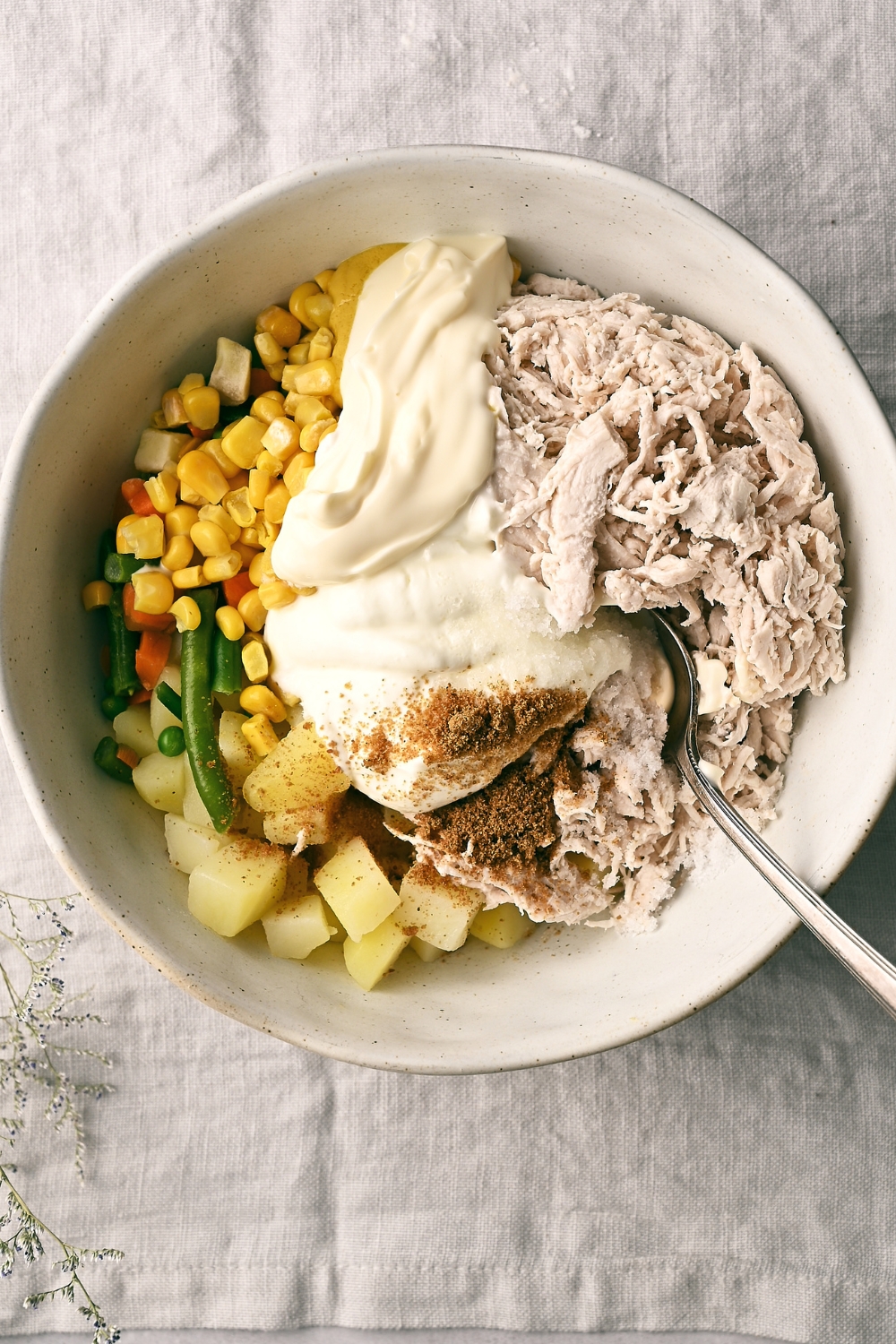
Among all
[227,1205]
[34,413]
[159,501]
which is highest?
[34,413]

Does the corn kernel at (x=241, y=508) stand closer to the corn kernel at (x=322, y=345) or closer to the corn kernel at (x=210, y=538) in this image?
the corn kernel at (x=210, y=538)

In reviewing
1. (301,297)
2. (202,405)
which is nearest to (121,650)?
(202,405)

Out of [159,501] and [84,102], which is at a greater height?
[84,102]

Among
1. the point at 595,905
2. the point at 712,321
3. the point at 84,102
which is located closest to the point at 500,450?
the point at 712,321

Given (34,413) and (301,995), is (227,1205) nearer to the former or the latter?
(301,995)

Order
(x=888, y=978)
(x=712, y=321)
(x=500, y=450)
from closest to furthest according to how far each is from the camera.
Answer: (x=888, y=978) < (x=500, y=450) < (x=712, y=321)

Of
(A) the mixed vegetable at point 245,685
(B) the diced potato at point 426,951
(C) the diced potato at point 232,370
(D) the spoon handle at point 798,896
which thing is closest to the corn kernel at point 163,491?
(A) the mixed vegetable at point 245,685

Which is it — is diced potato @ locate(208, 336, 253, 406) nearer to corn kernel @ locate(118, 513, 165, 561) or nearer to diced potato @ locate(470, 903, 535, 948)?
corn kernel @ locate(118, 513, 165, 561)

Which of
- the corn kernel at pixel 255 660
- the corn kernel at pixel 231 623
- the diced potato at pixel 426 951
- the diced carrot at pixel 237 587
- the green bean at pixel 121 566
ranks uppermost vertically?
the green bean at pixel 121 566
